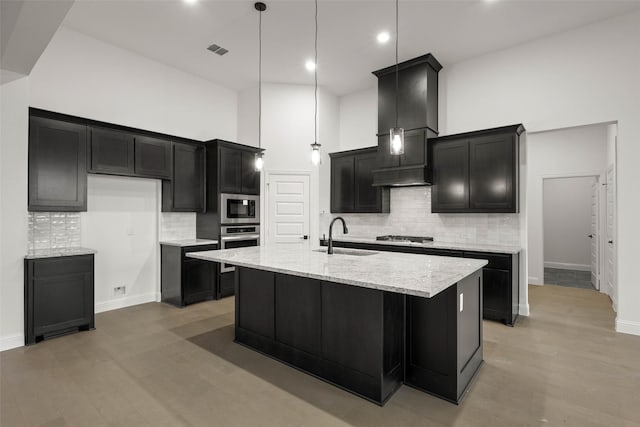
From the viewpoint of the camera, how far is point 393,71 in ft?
17.5

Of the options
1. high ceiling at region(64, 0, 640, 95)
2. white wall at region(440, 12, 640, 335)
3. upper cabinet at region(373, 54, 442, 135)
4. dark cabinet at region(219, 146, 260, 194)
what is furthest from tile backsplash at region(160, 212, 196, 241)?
white wall at region(440, 12, 640, 335)

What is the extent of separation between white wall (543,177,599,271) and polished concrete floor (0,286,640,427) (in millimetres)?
5471

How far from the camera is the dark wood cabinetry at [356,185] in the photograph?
586 centimetres

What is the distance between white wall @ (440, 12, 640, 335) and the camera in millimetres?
3895

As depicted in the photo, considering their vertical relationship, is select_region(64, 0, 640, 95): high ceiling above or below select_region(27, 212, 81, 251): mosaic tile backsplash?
above

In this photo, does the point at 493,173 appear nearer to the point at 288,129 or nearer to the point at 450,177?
the point at 450,177

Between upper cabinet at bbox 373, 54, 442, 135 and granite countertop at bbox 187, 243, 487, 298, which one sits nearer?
granite countertop at bbox 187, 243, 487, 298

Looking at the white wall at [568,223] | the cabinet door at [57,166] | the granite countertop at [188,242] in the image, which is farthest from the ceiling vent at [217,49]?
the white wall at [568,223]

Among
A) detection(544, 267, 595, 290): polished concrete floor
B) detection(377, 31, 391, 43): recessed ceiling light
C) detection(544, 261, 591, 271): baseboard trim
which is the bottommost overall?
detection(544, 267, 595, 290): polished concrete floor

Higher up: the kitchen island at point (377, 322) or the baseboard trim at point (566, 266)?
the kitchen island at point (377, 322)

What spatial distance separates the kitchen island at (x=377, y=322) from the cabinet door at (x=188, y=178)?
2.52m

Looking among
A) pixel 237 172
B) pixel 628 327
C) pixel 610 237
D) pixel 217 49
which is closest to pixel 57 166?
pixel 237 172

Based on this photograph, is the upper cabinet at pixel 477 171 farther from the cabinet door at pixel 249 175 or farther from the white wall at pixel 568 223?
the white wall at pixel 568 223

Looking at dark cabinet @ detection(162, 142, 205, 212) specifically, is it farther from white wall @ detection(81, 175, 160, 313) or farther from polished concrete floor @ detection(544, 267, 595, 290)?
polished concrete floor @ detection(544, 267, 595, 290)
